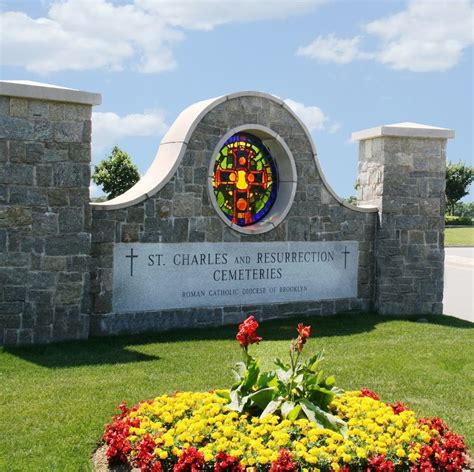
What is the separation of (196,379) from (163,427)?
2.32 metres

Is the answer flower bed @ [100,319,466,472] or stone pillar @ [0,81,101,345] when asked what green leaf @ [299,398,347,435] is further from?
stone pillar @ [0,81,101,345]

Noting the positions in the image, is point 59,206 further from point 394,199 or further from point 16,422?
point 394,199

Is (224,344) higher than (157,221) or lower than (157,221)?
lower

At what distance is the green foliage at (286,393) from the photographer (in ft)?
17.1

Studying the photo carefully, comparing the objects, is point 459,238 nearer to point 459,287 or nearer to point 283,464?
point 459,287

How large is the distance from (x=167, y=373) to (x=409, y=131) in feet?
22.4

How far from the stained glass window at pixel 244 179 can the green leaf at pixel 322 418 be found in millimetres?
5998

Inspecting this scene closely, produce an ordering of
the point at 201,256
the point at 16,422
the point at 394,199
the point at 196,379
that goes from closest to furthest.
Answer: the point at 16,422, the point at 196,379, the point at 201,256, the point at 394,199

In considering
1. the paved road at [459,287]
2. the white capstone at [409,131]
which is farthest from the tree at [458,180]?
the white capstone at [409,131]

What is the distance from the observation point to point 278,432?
487cm

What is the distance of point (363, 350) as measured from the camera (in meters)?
9.47

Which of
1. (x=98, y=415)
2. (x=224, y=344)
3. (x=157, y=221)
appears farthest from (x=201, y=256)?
(x=98, y=415)

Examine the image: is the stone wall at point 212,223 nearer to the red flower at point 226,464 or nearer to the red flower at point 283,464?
the red flower at point 226,464

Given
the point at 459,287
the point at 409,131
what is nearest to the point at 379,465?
the point at 409,131
